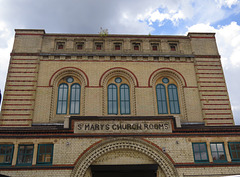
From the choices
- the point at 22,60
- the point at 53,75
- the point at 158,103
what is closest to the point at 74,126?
the point at 53,75

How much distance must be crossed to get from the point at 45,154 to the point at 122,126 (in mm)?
5854

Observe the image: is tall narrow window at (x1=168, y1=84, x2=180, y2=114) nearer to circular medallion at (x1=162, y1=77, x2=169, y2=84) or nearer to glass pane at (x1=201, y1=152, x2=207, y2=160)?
circular medallion at (x1=162, y1=77, x2=169, y2=84)

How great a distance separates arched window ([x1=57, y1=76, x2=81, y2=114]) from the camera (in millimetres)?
20359

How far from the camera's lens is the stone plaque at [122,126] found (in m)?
15.9

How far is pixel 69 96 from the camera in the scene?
20.9 meters

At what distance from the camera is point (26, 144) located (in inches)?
607

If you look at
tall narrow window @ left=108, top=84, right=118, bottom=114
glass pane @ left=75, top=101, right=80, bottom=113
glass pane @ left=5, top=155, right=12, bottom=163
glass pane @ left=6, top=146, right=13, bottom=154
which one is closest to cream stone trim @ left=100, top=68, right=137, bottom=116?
tall narrow window @ left=108, top=84, right=118, bottom=114

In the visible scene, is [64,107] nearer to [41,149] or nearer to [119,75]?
[41,149]

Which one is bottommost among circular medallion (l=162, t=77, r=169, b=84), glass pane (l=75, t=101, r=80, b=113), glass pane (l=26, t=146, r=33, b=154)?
glass pane (l=26, t=146, r=33, b=154)

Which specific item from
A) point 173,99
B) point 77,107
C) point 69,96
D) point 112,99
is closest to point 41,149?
point 77,107

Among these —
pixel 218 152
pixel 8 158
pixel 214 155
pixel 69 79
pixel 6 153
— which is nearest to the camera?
pixel 8 158

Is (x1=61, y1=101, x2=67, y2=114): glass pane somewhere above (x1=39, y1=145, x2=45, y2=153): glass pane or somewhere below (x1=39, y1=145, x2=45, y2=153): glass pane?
above

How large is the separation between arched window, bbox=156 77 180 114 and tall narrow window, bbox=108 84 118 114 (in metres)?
4.17

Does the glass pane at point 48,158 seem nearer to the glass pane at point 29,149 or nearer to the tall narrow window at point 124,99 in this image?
the glass pane at point 29,149
